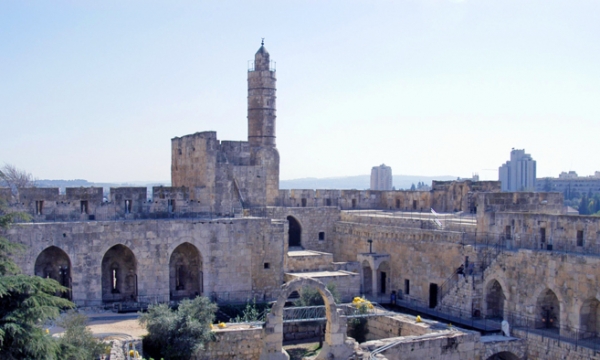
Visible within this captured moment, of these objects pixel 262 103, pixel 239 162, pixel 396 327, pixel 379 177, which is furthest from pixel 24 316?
pixel 379 177

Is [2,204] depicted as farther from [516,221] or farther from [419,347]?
[516,221]

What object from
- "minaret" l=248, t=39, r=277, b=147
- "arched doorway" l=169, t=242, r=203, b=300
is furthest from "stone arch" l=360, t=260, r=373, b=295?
"minaret" l=248, t=39, r=277, b=147

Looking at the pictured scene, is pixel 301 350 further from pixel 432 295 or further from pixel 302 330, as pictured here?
pixel 432 295

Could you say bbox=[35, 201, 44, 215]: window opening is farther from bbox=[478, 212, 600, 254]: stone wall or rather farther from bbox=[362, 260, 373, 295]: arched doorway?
bbox=[478, 212, 600, 254]: stone wall

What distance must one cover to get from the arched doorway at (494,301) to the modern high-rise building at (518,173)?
98.3 m

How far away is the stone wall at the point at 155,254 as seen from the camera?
23.1m

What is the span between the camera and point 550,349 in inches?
796

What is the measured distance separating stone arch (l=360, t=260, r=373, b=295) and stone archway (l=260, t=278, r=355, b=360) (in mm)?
10062

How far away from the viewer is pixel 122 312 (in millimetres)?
23125

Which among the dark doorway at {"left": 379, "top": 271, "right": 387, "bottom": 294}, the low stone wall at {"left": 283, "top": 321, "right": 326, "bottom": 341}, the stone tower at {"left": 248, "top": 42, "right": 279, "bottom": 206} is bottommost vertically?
the low stone wall at {"left": 283, "top": 321, "right": 326, "bottom": 341}

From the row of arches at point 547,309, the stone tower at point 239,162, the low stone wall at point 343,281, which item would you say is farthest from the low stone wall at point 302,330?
the row of arches at point 547,309

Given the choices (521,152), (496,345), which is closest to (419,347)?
(496,345)

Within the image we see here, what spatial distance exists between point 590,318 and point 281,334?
953cm

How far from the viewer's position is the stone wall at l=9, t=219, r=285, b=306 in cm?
2311
